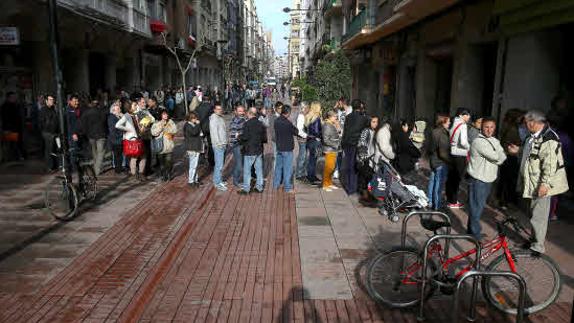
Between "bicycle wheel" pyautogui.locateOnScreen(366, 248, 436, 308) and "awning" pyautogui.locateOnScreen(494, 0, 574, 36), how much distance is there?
5.69 meters

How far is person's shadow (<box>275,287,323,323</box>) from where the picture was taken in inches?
191

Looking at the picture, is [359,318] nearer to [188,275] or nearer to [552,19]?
[188,275]

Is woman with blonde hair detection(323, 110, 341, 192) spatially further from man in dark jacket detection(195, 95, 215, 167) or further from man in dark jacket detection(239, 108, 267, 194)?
man in dark jacket detection(195, 95, 215, 167)

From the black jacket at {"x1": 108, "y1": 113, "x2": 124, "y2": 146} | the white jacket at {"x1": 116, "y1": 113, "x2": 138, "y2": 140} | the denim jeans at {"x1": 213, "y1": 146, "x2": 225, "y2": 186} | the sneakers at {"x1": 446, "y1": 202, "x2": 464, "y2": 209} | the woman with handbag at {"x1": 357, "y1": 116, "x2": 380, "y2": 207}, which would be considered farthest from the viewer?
the black jacket at {"x1": 108, "y1": 113, "x2": 124, "y2": 146}

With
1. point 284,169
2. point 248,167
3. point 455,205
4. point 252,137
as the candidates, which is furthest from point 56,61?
point 455,205

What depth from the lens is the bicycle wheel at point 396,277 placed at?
16.1 feet

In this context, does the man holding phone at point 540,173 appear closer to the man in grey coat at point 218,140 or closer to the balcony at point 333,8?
the man in grey coat at point 218,140

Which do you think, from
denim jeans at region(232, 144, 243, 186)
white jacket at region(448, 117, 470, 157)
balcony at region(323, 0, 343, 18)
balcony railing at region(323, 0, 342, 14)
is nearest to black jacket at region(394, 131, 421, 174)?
white jacket at region(448, 117, 470, 157)

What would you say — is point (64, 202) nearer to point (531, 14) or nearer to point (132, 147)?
point (132, 147)

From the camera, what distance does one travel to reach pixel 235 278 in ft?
19.2

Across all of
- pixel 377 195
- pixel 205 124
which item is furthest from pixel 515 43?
pixel 205 124

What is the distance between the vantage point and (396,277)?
199 inches

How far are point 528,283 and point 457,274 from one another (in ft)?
2.77

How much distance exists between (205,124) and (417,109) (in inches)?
317
